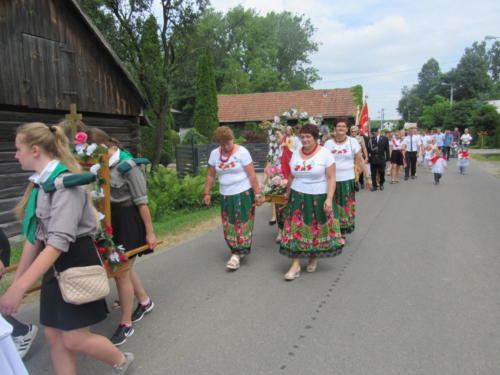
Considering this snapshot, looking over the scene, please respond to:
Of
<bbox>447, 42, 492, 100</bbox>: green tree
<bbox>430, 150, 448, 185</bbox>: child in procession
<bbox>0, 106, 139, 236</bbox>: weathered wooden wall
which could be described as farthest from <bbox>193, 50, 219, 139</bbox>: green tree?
<bbox>447, 42, 492, 100</bbox>: green tree

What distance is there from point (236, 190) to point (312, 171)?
1.04 meters

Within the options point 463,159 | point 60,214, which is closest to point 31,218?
point 60,214

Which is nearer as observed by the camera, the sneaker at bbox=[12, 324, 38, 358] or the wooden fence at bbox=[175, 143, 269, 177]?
the sneaker at bbox=[12, 324, 38, 358]

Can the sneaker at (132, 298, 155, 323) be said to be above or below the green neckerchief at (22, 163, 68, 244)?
below

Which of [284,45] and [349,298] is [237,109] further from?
[349,298]

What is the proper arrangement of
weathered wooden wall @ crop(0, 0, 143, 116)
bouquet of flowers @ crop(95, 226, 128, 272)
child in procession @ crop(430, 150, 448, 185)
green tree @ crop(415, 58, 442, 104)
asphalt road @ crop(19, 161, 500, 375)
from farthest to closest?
green tree @ crop(415, 58, 442, 104) < child in procession @ crop(430, 150, 448, 185) < weathered wooden wall @ crop(0, 0, 143, 116) < asphalt road @ crop(19, 161, 500, 375) < bouquet of flowers @ crop(95, 226, 128, 272)

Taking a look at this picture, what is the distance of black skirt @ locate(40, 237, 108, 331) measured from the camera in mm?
2459

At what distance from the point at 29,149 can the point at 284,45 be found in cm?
6387

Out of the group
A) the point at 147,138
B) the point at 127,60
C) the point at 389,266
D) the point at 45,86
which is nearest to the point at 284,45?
the point at 147,138

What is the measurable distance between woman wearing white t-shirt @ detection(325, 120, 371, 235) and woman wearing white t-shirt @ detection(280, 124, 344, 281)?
1364 millimetres

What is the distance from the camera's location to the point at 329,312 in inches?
159

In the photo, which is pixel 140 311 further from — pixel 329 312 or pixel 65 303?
pixel 329 312

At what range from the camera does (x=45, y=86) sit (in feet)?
30.2

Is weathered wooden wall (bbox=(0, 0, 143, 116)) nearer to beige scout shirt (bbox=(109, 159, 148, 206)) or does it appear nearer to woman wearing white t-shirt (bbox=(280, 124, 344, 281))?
beige scout shirt (bbox=(109, 159, 148, 206))
